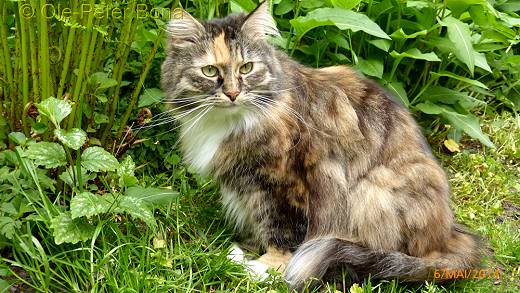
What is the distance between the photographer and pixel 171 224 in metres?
3.42

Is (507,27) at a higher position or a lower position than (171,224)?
higher

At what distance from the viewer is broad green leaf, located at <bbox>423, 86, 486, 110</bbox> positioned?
4.32 meters

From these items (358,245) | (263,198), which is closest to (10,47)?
(263,198)

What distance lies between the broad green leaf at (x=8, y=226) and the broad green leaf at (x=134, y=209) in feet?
1.49

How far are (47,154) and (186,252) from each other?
84 cm

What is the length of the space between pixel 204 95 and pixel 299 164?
60 centimetres

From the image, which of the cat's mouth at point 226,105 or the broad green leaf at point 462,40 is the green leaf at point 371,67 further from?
the cat's mouth at point 226,105

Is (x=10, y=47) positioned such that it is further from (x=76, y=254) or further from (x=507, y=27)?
(x=507, y=27)

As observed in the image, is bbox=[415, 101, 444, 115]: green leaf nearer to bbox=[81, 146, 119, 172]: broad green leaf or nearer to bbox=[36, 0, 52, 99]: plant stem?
bbox=[81, 146, 119, 172]: broad green leaf

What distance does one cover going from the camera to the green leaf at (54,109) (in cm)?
279

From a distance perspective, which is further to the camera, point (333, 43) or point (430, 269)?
point (333, 43)

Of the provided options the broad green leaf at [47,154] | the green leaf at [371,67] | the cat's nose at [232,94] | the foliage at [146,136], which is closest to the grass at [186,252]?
the foliage at [146,136]

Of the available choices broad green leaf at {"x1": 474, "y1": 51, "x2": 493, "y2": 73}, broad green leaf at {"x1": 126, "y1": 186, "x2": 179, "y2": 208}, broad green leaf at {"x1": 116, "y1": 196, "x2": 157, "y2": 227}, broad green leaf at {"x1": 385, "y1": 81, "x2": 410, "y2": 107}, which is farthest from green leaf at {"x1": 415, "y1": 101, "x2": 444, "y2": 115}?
broad green leaf at {"x1": 116, "y1": 196, "x2": 157, "y2": 227}

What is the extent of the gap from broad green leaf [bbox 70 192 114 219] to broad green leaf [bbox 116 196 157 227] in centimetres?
5
